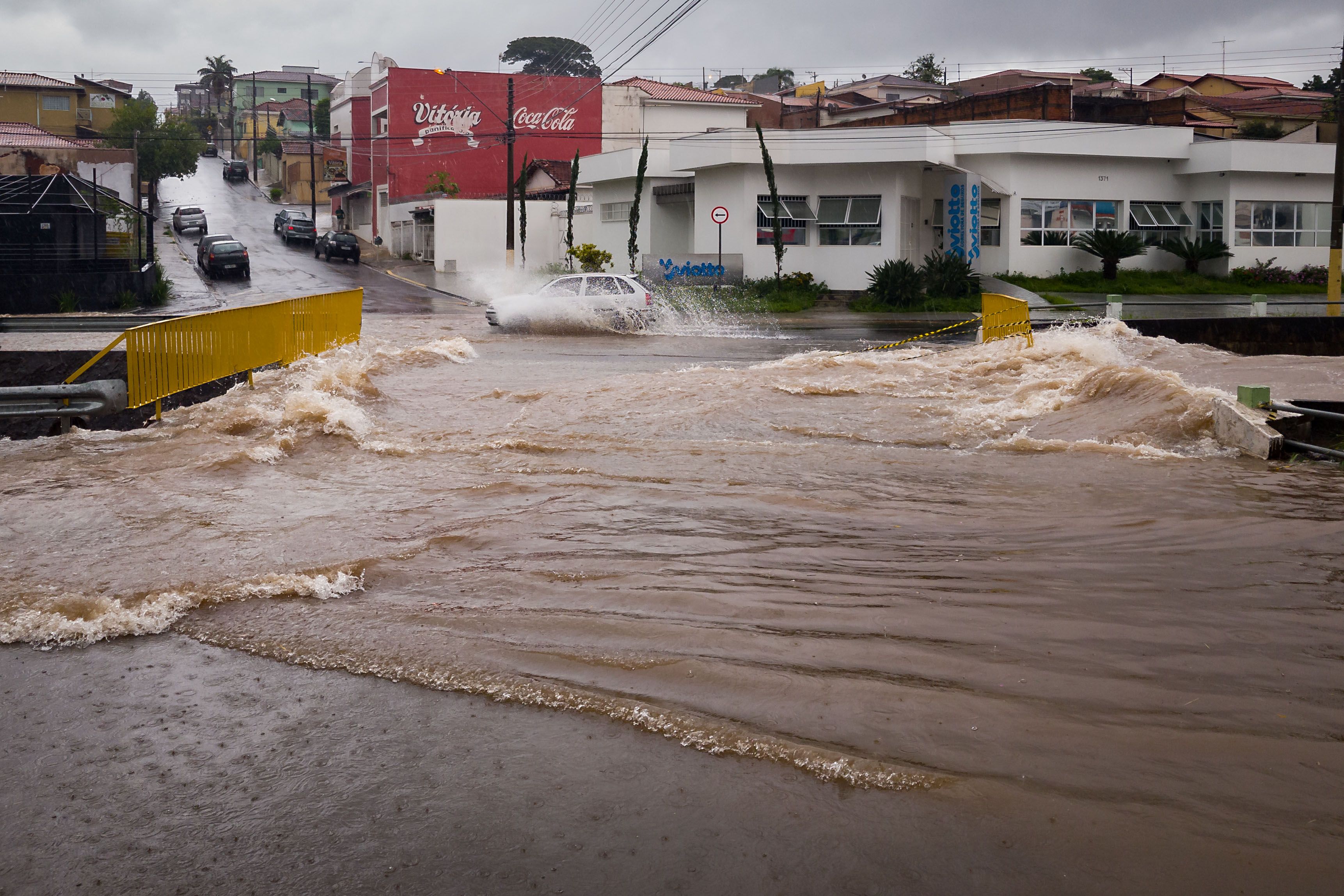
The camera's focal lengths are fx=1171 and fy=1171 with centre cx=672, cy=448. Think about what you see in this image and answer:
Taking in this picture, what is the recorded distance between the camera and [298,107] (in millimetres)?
111500

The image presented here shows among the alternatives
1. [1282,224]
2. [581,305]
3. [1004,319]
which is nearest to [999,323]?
[1004,319]

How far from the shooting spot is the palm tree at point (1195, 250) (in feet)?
125

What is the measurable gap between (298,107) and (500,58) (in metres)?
24.5

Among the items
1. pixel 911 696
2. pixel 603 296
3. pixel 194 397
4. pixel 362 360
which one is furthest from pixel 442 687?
pixel 603 296

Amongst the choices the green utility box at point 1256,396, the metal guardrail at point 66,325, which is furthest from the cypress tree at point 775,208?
the green utility box at point 1256,396

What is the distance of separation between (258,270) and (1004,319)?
35.6 m

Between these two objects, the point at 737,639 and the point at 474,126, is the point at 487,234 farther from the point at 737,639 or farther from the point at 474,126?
the point at 737,639

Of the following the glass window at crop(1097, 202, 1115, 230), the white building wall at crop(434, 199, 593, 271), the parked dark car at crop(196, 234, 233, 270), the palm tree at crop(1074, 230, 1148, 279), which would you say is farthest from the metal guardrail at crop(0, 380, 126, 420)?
the white building wall at crop(434, 199, 593, 271)

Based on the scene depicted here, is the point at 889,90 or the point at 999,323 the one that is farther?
the point at 889,90

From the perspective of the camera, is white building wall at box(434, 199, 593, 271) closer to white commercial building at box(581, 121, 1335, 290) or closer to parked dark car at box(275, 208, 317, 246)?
parked dark car at box(275, 208, 317, 246)

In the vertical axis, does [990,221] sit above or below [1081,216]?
below

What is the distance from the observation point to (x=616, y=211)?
46438 mm

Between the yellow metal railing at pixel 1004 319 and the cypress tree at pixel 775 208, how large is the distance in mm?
13857

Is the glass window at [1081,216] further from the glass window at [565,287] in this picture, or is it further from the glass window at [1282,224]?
the glass window at [565,287]
